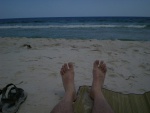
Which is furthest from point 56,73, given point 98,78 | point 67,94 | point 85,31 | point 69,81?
point 85,31

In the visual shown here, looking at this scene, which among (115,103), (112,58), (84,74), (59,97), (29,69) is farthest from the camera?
(112,58)

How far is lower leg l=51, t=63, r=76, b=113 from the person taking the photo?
51.8 inches

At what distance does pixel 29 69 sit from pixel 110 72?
1.39 m

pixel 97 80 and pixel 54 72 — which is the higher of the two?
pixel 97 80

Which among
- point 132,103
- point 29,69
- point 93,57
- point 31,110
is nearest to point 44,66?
point 29,69

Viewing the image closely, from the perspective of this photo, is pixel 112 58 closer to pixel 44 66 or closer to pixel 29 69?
pixel 44 66

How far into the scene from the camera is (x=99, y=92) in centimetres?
172

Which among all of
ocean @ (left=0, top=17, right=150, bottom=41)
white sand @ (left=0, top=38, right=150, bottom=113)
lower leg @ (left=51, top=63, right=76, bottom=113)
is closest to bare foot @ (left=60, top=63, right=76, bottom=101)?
lower leg @ (left=51, top=63, right=76, bottom=113)

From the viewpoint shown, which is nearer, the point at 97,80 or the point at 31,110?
the point at 31,110

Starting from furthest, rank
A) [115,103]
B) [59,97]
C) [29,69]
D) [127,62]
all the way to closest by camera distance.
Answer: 1. [127,62]
2. [29,69]
3. [59,97]
4. [115,103]

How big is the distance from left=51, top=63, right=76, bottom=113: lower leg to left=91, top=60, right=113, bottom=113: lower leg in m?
0.21

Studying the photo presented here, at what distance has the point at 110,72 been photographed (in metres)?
2.78

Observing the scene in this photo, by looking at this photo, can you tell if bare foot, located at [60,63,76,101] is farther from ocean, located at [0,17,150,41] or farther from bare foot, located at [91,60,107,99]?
ocean, located at [0,17,150,41]

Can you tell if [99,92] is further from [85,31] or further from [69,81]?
[85,31]
